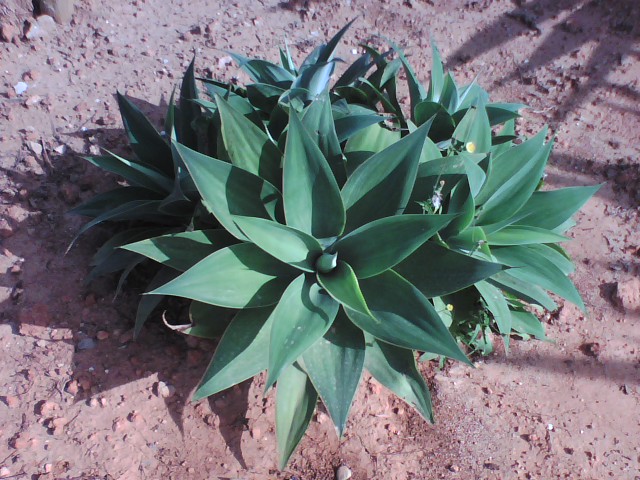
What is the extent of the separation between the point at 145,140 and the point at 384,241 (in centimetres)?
114

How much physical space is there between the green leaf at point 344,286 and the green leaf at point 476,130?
31.1 inches

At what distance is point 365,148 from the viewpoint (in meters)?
1.87

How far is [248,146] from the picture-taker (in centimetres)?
164

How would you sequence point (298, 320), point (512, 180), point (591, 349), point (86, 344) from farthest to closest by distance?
point (591, 349) < point (86, 344) < point (512, 180) < point (298, 320)

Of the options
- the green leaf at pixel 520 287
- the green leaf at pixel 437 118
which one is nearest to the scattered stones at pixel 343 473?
the green leaf at pixel 520 287

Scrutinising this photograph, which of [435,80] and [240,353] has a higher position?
[435,80]

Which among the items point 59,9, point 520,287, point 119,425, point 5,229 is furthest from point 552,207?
point 59,9

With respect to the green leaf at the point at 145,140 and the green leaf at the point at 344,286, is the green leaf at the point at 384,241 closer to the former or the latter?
the green leaf at the point at 344,286

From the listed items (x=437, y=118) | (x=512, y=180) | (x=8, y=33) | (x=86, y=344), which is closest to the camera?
(x=512, y=180)

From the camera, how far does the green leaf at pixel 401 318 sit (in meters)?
1.39

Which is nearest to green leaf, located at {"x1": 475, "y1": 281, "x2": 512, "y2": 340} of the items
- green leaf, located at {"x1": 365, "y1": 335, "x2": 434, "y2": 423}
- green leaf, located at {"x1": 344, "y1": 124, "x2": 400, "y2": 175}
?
green leaf, located at {"x1": 365, "y1": 335, "x2": 434, "y2": 423}

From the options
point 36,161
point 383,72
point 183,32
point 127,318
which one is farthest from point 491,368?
point 183,32

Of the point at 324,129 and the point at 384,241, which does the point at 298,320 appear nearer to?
the point at 384,241

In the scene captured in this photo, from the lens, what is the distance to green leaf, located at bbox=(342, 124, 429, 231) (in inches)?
59.9
